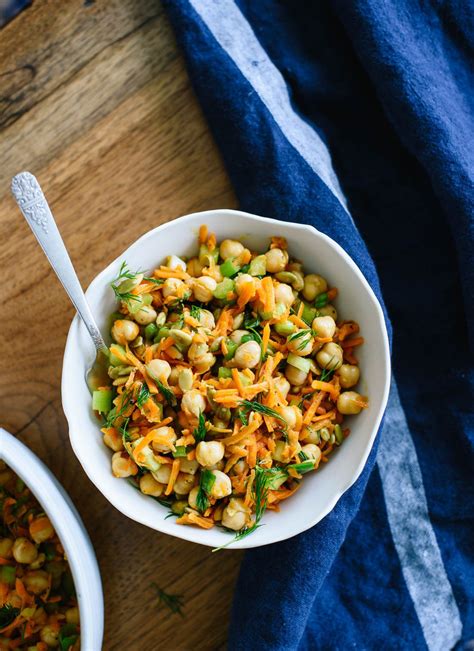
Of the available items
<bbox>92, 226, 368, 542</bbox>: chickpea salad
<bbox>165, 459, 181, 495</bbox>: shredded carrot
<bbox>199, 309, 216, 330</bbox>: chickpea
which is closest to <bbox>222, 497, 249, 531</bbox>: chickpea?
<bbox>92, 226, 368, 542</bbox>: chickpea salad

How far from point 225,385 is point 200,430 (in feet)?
0.30

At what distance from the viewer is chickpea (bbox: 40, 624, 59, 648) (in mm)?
1512

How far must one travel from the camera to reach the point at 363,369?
1.41m

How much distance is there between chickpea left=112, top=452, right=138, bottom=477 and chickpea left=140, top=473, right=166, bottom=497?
3 centimetres

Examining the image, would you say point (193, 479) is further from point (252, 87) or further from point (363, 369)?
Answer: point (252, 87)

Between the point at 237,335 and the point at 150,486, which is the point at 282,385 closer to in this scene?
the point at 237,335

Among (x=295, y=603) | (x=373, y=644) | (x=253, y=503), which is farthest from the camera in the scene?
(x=373, y=644)

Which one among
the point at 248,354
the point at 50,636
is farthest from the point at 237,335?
the point at 50,636

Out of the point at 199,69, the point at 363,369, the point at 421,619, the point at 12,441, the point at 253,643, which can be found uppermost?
the point at 199,69

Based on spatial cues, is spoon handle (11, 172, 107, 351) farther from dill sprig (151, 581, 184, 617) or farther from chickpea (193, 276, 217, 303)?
dill sprig (151, 581, 184, 617)

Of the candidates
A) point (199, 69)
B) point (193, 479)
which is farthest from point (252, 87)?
point (193, 479)

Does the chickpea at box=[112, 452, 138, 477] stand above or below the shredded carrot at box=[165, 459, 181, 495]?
above

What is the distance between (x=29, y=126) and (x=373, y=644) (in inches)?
52.9

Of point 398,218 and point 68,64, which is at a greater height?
point 68,64
